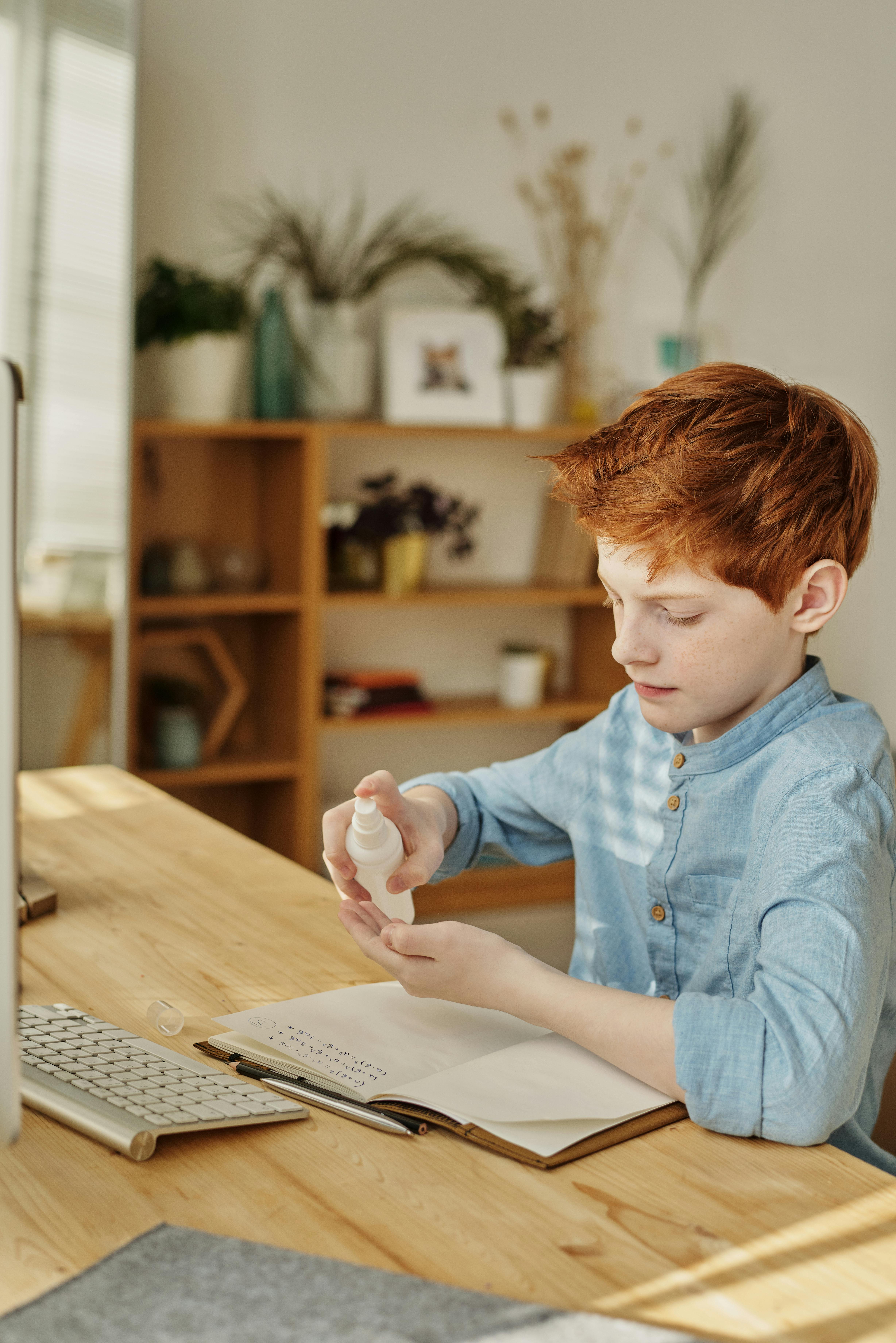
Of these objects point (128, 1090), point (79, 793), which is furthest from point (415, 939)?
point (79, 793)

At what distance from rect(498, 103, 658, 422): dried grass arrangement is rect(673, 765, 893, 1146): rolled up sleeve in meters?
2.93

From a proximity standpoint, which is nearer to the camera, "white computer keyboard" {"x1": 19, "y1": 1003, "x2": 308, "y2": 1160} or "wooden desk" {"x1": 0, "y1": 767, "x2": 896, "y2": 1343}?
"wooden desk" {"x1": 0, "y1": 767, "x2": 896, "y2": 1343}

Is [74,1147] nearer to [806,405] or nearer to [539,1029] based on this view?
[539,1029]

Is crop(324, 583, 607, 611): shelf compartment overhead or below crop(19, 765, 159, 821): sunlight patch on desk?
overhead

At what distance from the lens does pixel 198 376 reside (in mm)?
3188

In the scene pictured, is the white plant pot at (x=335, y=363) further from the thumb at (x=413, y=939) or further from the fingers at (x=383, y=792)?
the thumb at (x=413, y=939)

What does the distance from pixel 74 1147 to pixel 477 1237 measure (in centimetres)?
28

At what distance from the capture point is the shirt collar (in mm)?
1076

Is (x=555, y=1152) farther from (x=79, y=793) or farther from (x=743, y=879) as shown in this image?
(x=79, y=793)

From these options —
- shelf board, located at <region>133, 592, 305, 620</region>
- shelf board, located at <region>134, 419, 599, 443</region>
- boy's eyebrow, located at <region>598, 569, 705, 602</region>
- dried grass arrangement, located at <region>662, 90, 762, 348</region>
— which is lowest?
shelf board, located at <region>133, 592, 305, 620</region>

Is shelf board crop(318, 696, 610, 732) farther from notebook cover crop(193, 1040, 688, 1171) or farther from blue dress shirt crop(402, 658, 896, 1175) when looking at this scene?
notebook cover crop(193, 1040, 688, 1171)

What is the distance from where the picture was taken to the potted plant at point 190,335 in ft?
10.3

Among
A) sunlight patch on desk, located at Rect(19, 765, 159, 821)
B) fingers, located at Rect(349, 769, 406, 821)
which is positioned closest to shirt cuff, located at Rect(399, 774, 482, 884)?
fingers, located at Rect(349, 769, 406, 821)

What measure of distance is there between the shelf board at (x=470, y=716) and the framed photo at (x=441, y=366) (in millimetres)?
790
